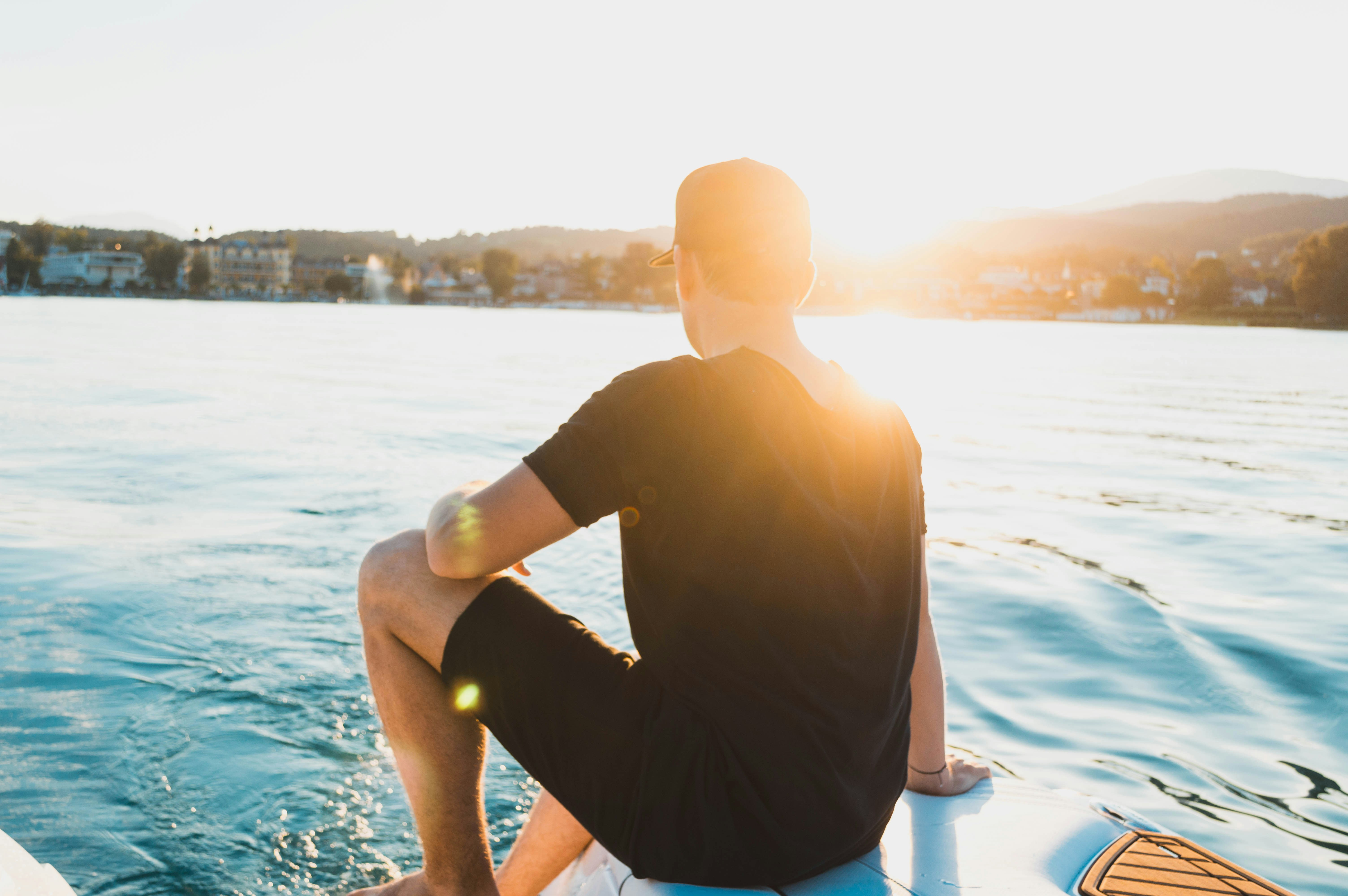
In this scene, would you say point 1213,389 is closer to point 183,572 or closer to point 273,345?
point 183,572

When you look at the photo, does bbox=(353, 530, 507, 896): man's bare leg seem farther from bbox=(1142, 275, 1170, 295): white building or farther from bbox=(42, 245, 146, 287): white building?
bbox=(42, 245, 146, 287): white building

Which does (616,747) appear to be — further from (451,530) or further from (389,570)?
(389,570)

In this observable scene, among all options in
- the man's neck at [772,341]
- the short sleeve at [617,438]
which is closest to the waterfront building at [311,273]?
the man's neck at [772,341]

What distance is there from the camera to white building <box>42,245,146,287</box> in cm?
13275

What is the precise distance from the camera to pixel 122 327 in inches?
1521

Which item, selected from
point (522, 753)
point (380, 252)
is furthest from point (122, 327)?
point (380, 252)

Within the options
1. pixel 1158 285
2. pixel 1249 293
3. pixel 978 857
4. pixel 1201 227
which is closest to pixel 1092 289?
pixel 1158 285

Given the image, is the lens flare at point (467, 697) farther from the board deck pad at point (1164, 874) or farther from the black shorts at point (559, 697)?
the board deck pad at point (1164, 874)

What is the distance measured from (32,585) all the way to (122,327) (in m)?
38.8

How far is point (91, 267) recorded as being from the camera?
132875mm

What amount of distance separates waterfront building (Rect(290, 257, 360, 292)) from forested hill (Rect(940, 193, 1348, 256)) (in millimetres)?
113435

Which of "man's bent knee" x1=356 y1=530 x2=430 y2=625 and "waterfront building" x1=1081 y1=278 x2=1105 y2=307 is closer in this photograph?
"man's bent knee" x1=356 y1=530 x2=430 y2=625

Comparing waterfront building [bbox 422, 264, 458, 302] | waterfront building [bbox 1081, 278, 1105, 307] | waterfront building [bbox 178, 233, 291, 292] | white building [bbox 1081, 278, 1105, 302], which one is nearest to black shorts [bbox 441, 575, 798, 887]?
waterfront building [bbox 1081, 278, 1105, 307]

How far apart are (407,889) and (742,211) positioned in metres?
1.51
